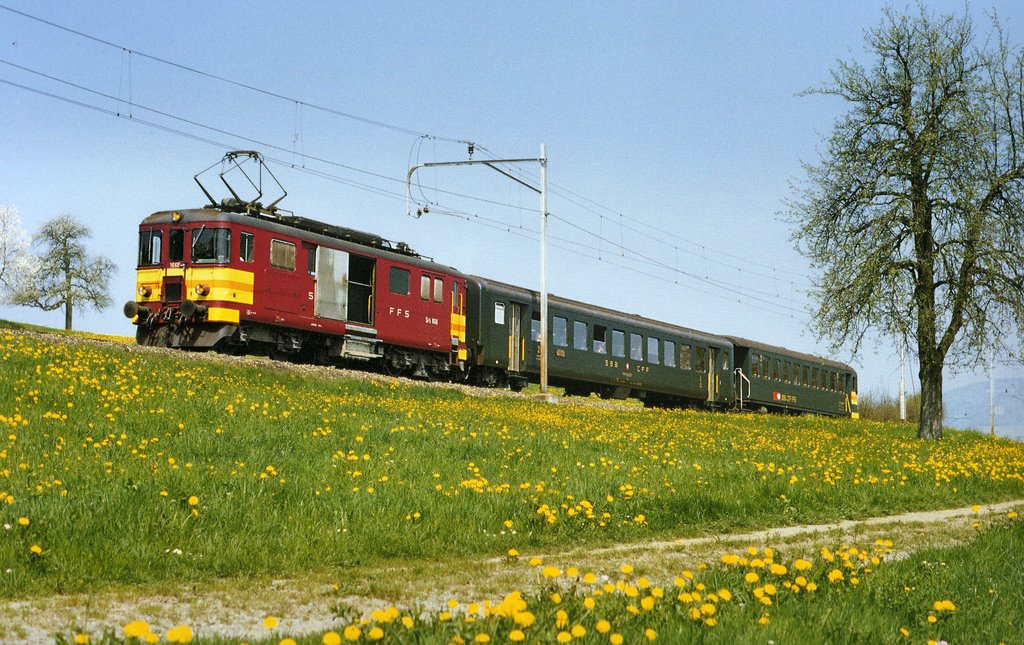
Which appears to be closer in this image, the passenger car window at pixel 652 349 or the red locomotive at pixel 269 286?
the red locomotive at pixel 269 286

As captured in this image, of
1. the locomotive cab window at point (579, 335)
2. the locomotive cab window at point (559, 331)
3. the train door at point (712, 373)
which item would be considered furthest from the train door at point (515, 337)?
the train door at point (712, 373)

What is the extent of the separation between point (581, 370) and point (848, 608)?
27725 mm

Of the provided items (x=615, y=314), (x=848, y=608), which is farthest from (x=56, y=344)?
(x=615, y=314)

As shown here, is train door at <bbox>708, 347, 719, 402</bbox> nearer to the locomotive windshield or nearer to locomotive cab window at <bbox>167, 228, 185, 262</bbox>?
the locomotive windshield

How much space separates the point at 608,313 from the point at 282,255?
15293 mm

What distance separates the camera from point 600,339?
34625mm

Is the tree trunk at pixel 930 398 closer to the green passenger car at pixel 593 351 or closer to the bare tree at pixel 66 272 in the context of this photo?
the green passenger car at pixel 593 351

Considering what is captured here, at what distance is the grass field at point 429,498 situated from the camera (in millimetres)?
5922

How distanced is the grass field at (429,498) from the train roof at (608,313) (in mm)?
12807

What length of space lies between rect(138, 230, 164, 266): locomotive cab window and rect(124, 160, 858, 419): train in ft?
0.11

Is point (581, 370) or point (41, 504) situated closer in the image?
point (41, 504)

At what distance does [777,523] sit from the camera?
11008mm

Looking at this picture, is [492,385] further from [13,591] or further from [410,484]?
[13,591]

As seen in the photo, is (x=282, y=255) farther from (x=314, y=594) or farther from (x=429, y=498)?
(x=314, y=594)
